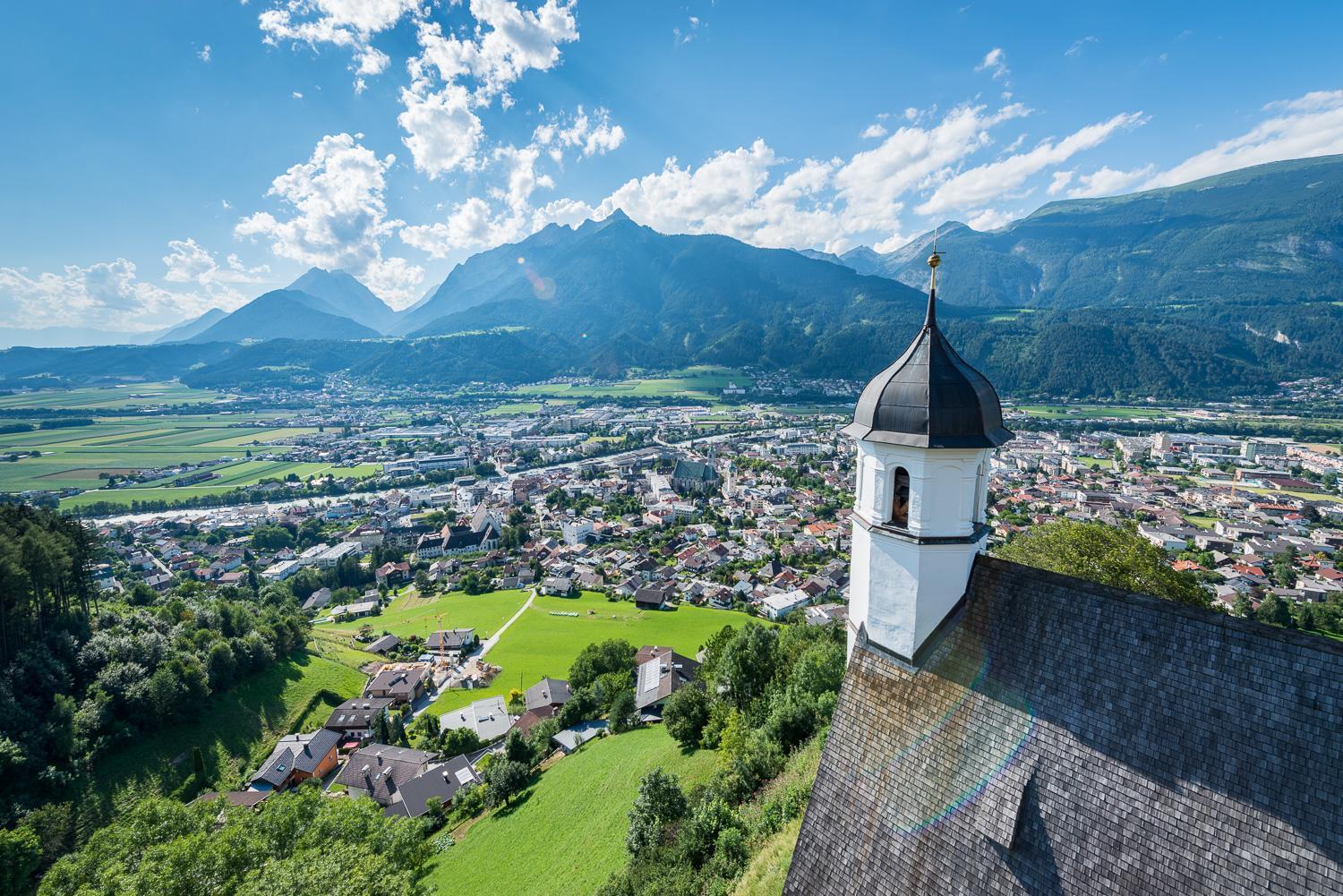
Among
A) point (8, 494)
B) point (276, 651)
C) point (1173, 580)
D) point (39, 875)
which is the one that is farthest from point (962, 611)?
point (8, 494)

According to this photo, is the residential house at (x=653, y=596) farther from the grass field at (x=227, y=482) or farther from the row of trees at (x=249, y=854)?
the grass field at (x=227, y=482)

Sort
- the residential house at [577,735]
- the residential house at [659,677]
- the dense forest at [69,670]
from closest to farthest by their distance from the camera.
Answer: the dense forest at [69,670], the residential house at [577,735], the residential house at [659,677]

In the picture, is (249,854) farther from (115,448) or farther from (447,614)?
(115,448)

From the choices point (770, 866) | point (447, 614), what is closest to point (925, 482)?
point (770, 866)

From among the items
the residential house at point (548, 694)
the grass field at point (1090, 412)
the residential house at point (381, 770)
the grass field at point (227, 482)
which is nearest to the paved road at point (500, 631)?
the residential house at point (548, 694)

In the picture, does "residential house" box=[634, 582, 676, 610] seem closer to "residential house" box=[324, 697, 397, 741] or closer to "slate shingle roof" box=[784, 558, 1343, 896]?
"residential house" box=[324, 697, 397, 741]

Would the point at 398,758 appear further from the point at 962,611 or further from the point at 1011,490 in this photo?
the point at 1011,490
